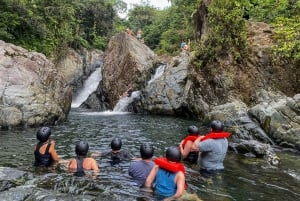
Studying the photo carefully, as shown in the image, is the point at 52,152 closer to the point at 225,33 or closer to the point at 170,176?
the point at 170,176

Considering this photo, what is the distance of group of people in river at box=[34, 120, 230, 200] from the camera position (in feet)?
24.5

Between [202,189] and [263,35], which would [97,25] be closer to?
[263,35]

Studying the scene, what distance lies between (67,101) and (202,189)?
13.3 meters

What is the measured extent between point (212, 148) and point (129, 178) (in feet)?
7.62

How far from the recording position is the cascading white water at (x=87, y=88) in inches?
1294

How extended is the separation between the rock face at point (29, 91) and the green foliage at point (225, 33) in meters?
9.03

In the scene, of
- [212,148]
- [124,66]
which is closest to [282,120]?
[212,148]

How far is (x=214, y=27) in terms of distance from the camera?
76.0 ft

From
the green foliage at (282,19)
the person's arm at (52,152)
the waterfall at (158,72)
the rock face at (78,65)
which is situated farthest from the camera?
the rock face at (78,65)

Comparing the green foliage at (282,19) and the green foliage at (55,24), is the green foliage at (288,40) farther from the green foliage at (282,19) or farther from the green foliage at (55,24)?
the green foliage at (55,24)

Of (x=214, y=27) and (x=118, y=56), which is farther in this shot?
(x=118, y=56)

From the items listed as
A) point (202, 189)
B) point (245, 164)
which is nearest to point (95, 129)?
point (245, 164)

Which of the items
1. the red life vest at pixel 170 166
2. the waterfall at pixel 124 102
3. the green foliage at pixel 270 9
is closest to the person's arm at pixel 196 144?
the red life vest at pixel 170 166

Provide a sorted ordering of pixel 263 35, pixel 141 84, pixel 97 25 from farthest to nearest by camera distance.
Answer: pixel 97 25 < pixel 141 84 < pixel 263 35
